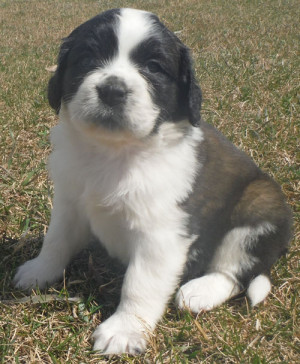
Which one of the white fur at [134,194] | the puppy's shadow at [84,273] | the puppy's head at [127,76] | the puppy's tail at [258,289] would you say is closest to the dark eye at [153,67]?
the puppy's head at [127,76]

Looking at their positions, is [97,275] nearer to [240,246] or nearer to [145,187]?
[145,187]

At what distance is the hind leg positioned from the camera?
295cm

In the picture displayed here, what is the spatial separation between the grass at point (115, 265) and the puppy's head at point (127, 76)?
3.71 feet

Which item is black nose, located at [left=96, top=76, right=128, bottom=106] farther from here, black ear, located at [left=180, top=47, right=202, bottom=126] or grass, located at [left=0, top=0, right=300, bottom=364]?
grass, located at [left=0, top=0, right=300, bottom=364]

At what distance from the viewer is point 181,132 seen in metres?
2.67

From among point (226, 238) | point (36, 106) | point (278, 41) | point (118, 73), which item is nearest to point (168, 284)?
point (226, 238)

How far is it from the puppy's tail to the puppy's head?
107 centimetres

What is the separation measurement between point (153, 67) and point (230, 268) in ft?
4.55

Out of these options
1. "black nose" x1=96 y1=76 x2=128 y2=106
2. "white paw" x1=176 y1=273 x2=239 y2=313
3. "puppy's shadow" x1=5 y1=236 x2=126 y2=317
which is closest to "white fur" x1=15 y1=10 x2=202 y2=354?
"black nose" x1=96 y1=76 x2=128 y2=106

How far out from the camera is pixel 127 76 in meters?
2.34

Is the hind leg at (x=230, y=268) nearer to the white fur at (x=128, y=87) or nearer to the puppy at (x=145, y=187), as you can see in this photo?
the puppy at (x=145, y=187)

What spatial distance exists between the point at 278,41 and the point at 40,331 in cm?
727

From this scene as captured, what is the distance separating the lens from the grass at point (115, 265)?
8.30 ft

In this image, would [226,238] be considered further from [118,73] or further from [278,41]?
[278,41]
